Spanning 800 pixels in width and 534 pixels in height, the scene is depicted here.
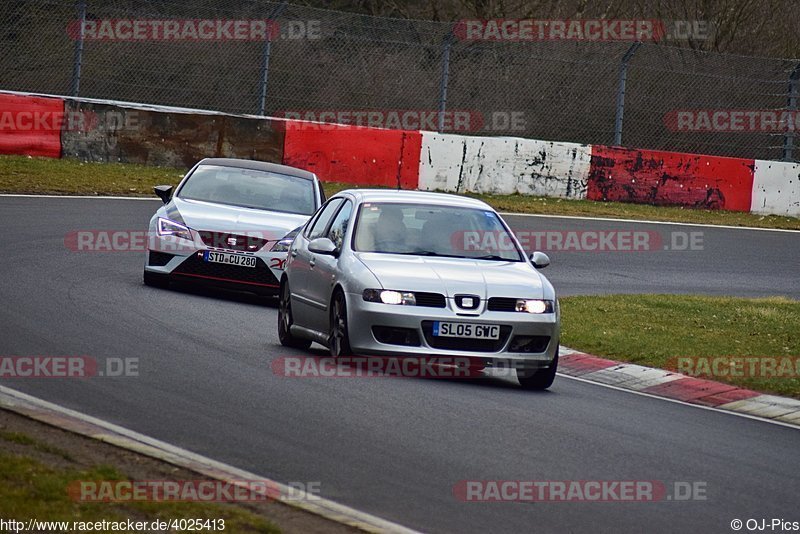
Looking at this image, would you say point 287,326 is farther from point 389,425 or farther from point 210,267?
point 389,425

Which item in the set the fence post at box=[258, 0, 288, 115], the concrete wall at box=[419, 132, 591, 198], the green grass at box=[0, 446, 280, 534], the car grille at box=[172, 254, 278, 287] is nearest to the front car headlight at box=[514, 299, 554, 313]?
the car grille at box=[172, 254, 278, 287]

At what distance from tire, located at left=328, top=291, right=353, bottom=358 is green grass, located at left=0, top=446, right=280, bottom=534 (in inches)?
167

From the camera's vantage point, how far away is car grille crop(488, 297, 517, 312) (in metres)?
10.6

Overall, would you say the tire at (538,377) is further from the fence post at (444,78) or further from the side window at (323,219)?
the fence post at (444,78)

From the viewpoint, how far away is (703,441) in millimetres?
9250

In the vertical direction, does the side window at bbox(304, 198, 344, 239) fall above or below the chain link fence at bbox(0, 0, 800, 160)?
below

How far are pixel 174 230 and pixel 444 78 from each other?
464 inches

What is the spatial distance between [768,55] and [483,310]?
2576cm

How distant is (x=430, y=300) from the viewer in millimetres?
10547

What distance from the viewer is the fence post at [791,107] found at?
26.6 m

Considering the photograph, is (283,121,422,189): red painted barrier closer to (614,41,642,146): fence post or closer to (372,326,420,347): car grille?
(614,41,642,146): fence post

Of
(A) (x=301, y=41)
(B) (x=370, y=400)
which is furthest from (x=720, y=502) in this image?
(A) (x=301, y=41)

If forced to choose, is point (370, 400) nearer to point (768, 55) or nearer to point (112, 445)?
point (112, 445)

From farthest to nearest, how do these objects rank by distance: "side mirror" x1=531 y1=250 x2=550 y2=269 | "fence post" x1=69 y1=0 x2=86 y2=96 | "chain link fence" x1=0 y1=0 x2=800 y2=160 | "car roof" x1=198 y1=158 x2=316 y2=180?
"chain link fence" x1=0 y1=0 x2=800 y2=160, "fence post" x1=69 y1=0 x2=86 y2=96, "car roof" x1=198 y1=158 x2=316 y2=180, "side mirror" x1=531 y1=250 x2=550 y2=269
